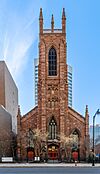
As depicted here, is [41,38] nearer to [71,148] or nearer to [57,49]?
[57,49]

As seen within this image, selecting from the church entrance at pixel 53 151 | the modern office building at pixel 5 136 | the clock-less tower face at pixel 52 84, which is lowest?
the church entrance at pixel 53 151

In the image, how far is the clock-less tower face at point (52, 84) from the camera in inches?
5138

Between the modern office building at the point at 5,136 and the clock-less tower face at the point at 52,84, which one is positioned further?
the clock-less tower face at the point at 52,84

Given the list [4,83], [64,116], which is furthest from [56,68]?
[4,83]

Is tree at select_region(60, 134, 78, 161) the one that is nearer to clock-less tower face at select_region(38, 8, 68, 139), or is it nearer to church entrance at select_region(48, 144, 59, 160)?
church entrance at select_region(48, 144, 59, 160)

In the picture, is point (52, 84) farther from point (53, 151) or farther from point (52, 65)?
point (53, 151)

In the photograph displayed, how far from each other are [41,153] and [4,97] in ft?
132

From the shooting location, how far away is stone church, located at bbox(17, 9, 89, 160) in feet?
425

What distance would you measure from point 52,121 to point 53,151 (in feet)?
24.7

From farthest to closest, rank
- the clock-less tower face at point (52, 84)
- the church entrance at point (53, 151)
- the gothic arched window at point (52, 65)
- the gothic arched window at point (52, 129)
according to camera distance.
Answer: the gothic arched window at point (52, 65) → the gothic arched window at point (52, 129) → the clock-less tower face at point (52, 84) → the church entrance at point (53, 151)

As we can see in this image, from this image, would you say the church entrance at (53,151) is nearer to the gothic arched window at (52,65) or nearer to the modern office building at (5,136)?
the modern office building at (5,136)

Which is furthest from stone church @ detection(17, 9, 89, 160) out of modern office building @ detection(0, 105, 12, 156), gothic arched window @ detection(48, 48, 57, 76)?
modern office building @ detection(0, 105, 12, 156)

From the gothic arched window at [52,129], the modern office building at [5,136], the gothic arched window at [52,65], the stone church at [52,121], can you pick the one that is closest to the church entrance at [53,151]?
the stone church at [52,121]

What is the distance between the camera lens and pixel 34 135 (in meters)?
127
